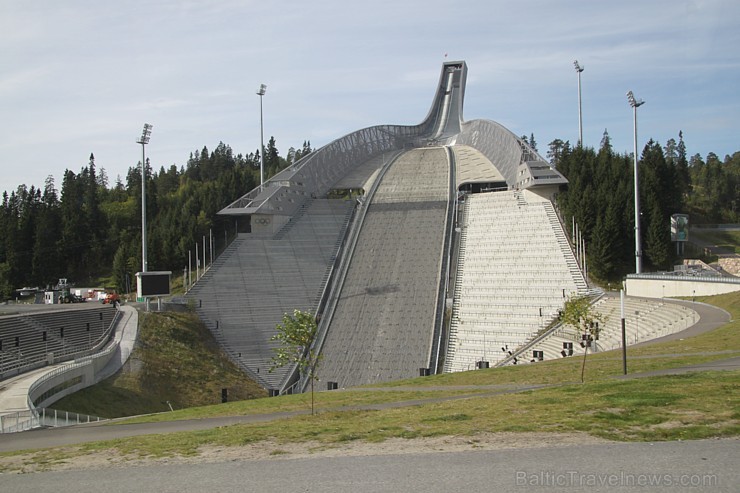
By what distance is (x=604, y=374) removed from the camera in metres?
17.7

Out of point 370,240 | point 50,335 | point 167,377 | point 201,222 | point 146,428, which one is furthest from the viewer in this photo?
point 201,222

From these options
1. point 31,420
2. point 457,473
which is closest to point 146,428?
point 31,420

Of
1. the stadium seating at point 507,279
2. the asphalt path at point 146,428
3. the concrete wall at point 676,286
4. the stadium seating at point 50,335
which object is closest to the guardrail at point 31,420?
the asphalt path at point 146,428

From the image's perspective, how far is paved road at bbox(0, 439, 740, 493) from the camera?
766 cm

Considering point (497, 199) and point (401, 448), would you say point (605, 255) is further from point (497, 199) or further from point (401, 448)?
point (401, 448)

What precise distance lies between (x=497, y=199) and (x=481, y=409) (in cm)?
4416

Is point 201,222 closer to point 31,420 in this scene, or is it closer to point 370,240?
point 370,240

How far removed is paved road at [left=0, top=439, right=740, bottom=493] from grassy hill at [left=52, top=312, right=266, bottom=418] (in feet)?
58.0

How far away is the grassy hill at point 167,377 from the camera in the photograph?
27016mm

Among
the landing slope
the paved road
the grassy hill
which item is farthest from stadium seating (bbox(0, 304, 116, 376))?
the paved road

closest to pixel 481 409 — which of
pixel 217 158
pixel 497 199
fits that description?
pixel 497 199

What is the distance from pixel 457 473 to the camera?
818 centimetres

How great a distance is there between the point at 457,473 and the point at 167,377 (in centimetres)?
2601

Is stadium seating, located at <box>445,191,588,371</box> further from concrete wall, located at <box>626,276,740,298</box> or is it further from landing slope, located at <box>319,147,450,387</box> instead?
concrete wall, located at <box>626,276,740,298</box>
